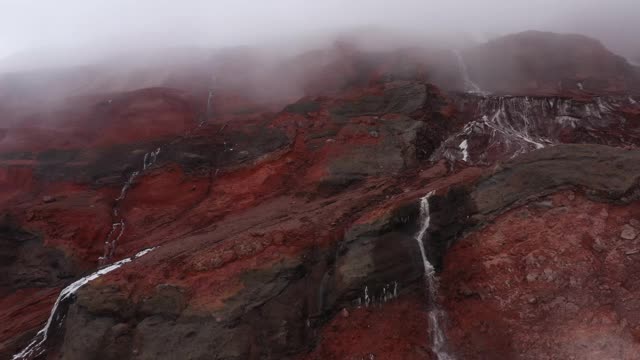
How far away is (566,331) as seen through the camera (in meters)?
13.6

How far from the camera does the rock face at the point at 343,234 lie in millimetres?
15133

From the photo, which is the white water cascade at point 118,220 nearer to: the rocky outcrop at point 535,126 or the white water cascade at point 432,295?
the white water cascade at point 432,295

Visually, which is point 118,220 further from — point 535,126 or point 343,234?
point 535,126

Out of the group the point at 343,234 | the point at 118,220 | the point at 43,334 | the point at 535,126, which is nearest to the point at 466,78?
the point at 535,126

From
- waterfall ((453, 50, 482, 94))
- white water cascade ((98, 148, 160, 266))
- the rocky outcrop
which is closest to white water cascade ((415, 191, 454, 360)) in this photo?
the rocky outcrop

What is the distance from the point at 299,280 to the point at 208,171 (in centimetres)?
1483

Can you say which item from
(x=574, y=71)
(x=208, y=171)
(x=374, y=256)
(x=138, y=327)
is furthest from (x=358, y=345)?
(x=574, y=71)

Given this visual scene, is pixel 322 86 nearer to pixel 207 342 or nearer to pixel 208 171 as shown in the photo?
pixel 208 171

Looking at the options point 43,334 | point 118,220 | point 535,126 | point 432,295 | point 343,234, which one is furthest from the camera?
point 535,126

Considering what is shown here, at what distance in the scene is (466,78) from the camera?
41.5 m

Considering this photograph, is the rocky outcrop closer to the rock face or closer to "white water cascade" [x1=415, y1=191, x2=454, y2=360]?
the rock face

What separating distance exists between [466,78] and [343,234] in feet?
90.4

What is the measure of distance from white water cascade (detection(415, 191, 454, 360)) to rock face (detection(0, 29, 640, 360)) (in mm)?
160

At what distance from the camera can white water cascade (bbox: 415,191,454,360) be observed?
14852 millimetres
